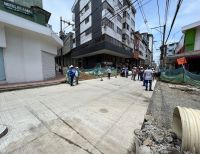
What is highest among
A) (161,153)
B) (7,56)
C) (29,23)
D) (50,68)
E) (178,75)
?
(29,23)

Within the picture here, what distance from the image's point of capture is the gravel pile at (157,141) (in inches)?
112

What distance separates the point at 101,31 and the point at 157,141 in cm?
2324

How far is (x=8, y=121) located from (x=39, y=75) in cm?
857

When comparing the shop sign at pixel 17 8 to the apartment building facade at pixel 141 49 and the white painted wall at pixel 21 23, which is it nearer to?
the white painted wall at pixel 21 23

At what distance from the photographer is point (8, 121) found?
165 inches

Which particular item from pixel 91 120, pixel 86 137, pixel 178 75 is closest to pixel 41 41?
pixel 91 120

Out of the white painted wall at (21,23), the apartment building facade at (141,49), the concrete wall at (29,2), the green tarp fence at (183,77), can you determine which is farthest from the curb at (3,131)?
the apartment building facade at (141,49)

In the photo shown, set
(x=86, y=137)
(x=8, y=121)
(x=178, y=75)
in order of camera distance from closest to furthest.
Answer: (x=86, y=137)
(x=8, y=121)
(x=178, y=75)

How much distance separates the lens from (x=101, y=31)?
2423 centimetres

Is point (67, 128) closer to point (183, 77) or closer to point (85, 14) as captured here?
point (183, 77)

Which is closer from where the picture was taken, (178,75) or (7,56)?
(7,56)

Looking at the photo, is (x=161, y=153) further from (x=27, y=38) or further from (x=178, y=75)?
(x=178, y=75)

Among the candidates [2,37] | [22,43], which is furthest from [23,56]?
[2,37]

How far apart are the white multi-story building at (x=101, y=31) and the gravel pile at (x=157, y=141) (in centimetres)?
1901
